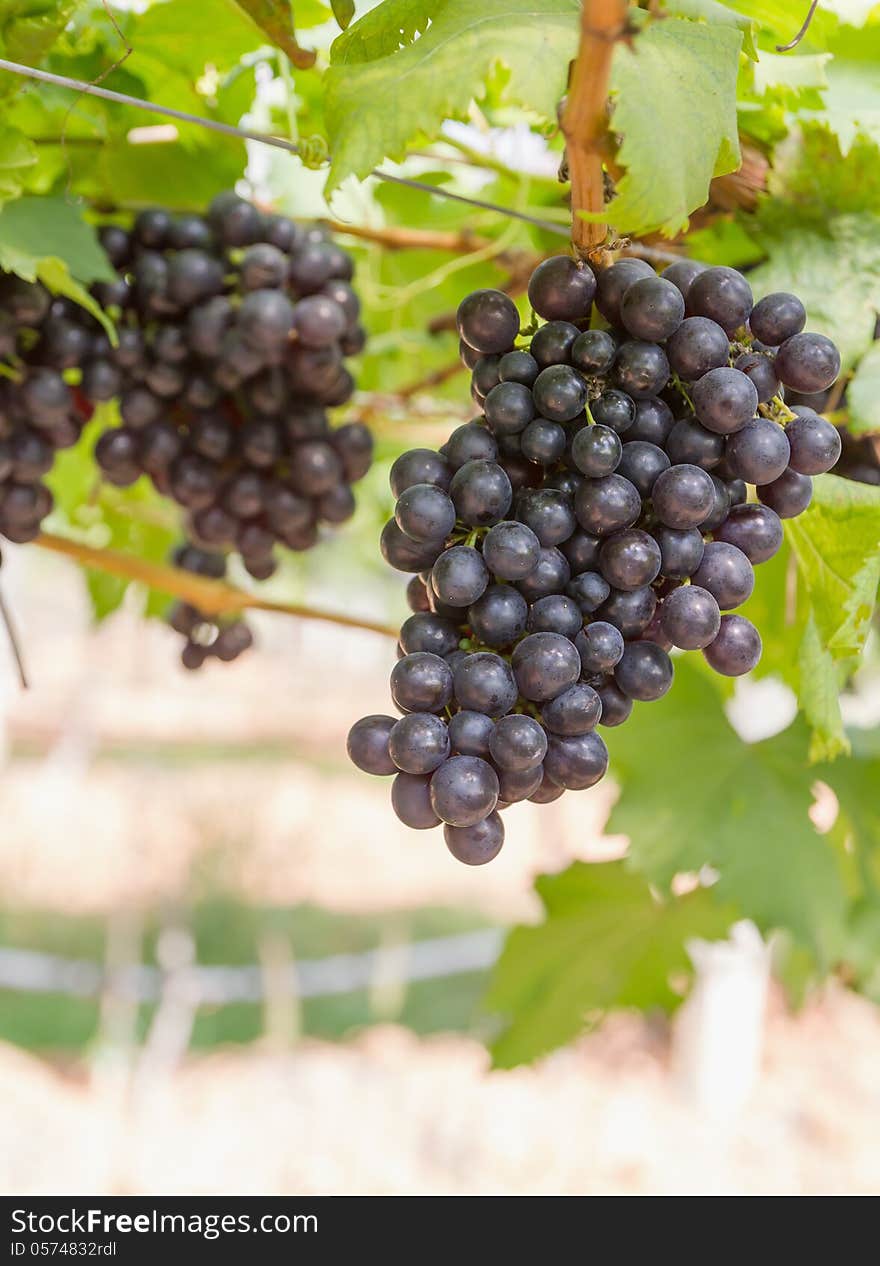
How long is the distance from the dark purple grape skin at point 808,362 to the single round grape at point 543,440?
4.5 inches

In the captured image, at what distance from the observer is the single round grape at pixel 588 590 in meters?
0.49

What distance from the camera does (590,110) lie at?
0.40 meters

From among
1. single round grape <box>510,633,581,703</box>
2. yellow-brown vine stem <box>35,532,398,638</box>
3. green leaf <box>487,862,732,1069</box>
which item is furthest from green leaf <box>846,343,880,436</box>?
green leaf <box>487,862,732,1069</box>

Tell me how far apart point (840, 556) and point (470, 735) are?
0.82 feet

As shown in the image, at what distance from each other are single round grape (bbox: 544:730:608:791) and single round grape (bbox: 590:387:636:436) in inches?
5.6

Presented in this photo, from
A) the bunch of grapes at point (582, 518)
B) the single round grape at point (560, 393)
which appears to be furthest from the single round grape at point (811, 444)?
the single round grape at point (560, 393)

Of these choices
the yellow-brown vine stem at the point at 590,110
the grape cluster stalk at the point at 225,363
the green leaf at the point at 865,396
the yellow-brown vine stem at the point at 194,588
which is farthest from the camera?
the yellow-brown vine stem at the point at 194,588

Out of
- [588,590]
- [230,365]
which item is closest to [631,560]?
[588,590]

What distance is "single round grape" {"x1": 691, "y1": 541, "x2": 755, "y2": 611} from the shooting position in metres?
0.49

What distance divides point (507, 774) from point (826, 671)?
23cm

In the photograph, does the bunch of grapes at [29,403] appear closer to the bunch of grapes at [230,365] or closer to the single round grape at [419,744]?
the bunch of grapes at [230,365]

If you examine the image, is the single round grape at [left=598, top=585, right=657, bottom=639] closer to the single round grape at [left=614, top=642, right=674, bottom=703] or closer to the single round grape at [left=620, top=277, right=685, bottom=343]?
the single round grape at [left=614, top=642, right=674, bottom=703]

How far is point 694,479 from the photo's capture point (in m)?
0.47
